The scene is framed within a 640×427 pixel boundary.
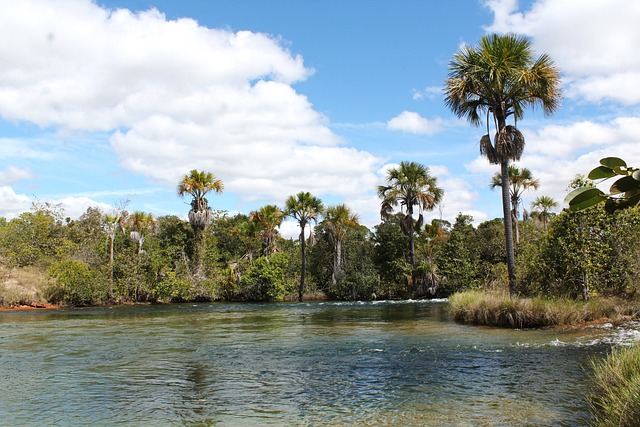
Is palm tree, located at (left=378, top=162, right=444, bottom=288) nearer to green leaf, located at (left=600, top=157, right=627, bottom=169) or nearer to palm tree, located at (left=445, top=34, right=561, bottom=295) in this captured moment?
palm tree, located at (left=445, top=34, right=561, bottom=295)

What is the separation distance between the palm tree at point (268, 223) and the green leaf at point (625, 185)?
49102 mm

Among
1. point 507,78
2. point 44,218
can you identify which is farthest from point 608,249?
point 44,218

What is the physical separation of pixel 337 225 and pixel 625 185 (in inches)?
1916

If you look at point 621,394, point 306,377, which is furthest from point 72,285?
point 621,394

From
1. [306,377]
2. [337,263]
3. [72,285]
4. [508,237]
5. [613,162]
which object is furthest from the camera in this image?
[337,263]

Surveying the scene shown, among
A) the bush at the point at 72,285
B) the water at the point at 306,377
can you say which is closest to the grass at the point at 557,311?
the water at the point at 306,377

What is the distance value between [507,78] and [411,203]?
83.0 ft

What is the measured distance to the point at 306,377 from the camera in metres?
11.4

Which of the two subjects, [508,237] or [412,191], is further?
[412,191]

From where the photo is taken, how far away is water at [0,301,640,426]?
8.30 meters

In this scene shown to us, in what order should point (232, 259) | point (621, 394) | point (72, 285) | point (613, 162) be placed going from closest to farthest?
point (613, 162), point (621, 394), point (72, 285), point (232, 259)

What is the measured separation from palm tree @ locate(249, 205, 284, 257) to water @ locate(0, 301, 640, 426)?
32.5m

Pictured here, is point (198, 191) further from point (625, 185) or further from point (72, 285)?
point (625, 185)

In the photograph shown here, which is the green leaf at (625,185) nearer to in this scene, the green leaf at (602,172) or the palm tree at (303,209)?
the green leaf at (602,172)
